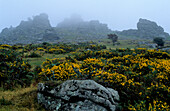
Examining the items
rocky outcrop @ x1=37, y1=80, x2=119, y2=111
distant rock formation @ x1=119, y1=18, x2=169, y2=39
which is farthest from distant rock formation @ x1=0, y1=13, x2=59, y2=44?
distant rock formation @ x1=119, y1=18, x2=169, y2=39

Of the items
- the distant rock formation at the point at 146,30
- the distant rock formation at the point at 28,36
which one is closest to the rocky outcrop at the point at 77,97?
the distant rock formation at the point at 28,36

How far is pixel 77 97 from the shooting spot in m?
5.10

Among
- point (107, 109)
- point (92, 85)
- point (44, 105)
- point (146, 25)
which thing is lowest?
point (44, 105)

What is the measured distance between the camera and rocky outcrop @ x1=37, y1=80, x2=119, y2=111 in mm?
4883

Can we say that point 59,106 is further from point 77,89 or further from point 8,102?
point 8,102

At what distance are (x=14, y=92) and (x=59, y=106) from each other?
3168mm

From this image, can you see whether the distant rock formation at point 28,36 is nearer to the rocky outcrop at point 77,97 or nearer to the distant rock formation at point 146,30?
the rocky outcrop at point 77,97

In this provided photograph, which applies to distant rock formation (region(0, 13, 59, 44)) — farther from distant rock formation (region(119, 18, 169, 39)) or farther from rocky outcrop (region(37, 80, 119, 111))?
distant rock formation (region(119, 18, 169, 39))

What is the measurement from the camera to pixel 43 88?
573cm

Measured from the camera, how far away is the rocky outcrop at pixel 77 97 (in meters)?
4.88

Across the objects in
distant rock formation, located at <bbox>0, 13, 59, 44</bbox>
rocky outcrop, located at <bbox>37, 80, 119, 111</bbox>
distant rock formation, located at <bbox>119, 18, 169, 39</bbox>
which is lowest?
rocky outcrop, located at <bbox>37, 80, 119, 111</bbox>

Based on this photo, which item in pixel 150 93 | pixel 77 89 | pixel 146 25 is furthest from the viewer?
pixel 146 25

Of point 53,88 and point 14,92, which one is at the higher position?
point 53,88

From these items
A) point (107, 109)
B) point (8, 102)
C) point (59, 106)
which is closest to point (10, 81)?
point (8, 102)
